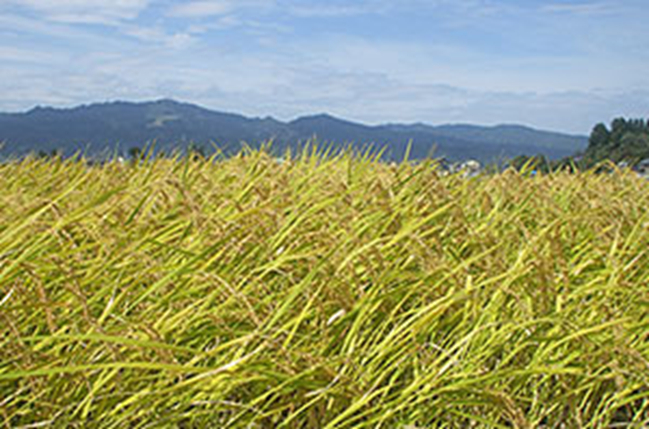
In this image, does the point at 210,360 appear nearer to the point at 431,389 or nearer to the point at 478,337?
the point at 431,389

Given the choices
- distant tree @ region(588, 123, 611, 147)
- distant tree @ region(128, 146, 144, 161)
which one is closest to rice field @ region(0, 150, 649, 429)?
distant tree @ region(128, 146, 144, 161)

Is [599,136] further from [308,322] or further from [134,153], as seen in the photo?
[308,322]

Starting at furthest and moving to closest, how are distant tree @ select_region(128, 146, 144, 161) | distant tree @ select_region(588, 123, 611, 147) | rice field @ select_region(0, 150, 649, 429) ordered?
distant tree @ select_region(588, 123, 611, 147), distant tree @ select_region(128, 146, 144, 161), rice field @ select_region(0, 150, 649, 429)

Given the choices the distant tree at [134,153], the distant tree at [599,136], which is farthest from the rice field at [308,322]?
the distant tree at [599,136]

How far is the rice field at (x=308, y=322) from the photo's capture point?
175 centimetres

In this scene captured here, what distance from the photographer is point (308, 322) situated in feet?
7.30

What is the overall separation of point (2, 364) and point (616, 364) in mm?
1685

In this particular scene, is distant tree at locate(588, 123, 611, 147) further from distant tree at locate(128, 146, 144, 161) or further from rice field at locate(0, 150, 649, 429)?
rice field at locate(0, 150, 649, 429)

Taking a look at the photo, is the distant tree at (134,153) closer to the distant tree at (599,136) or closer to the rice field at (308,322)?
the rice field at (308,322)

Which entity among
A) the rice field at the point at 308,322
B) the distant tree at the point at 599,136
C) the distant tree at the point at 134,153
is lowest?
the rice field at the point at 308,322

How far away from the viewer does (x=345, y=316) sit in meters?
2.08

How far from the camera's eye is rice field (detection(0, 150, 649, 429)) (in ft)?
5.74

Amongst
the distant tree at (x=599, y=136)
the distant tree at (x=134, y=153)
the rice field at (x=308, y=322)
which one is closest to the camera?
the rice field at (x=308, y=322)

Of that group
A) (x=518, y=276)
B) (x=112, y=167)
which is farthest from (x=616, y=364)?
(x=112, y=167)
